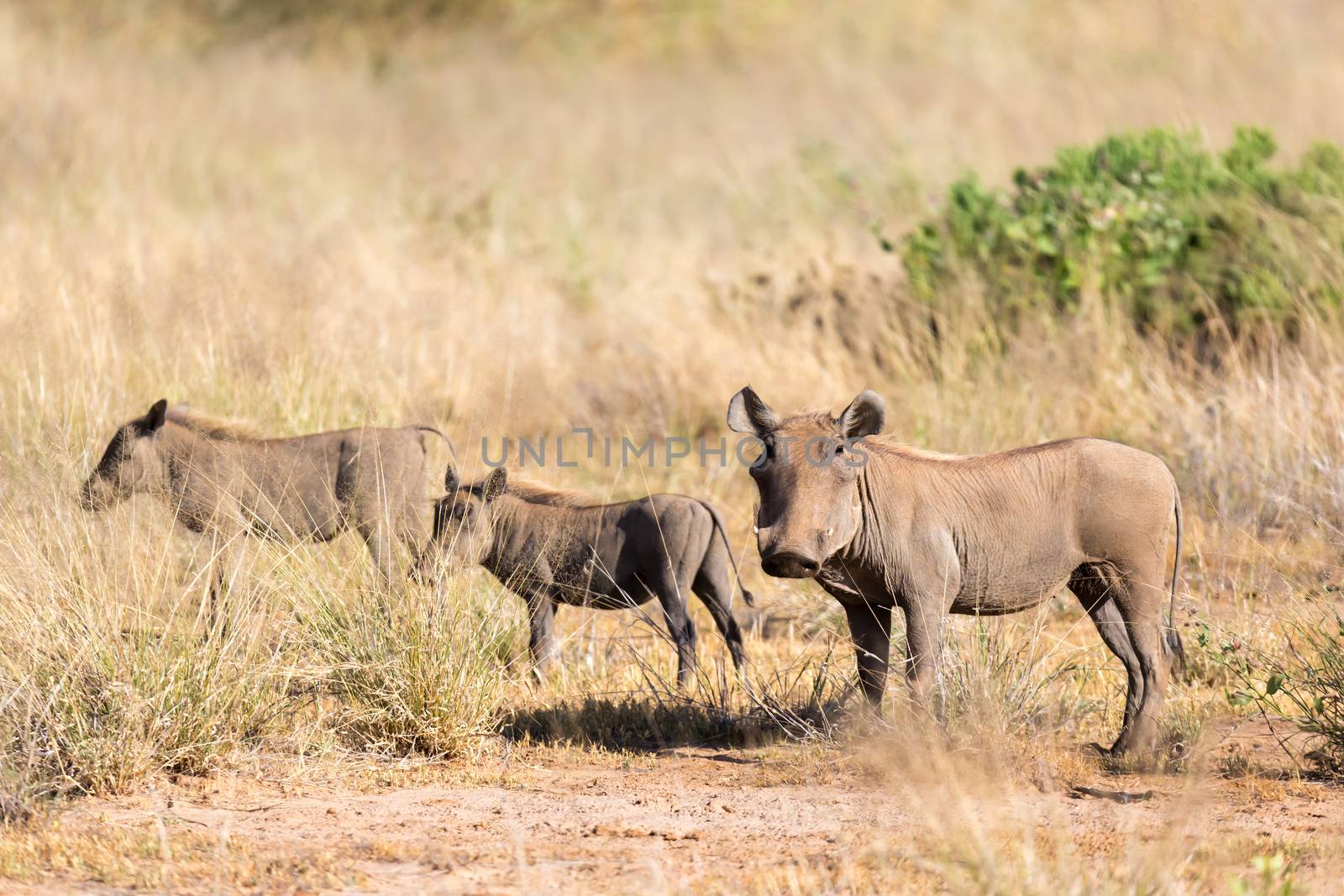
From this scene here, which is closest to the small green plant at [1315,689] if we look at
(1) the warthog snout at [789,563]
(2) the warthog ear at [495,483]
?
(1) the warthog snout at [789,563]

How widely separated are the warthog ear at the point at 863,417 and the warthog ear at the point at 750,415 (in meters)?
0.23

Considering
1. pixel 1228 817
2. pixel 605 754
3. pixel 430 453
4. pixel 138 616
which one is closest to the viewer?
pixel 1228 817

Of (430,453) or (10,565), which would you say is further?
(430,453)

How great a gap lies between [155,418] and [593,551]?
205cm

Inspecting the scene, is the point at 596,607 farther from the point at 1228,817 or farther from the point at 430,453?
the point at 1228,817

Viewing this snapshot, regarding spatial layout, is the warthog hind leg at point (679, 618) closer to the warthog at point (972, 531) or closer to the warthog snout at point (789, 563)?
the warthog at point (972, 531)

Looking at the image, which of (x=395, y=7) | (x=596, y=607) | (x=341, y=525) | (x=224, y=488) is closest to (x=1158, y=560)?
(x=596, y=607)

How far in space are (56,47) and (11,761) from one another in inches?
583

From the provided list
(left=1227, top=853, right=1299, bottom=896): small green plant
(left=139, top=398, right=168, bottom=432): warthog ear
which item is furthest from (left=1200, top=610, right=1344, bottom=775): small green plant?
(left=139, top=398, right=168, bottom=432): warthog ear

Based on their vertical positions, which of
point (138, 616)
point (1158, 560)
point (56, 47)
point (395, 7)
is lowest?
point (138, 616)

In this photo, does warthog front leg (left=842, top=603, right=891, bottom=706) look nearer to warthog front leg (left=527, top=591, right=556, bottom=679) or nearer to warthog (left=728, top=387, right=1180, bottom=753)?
warthog (left=728, top=387, right=1180, bottom=753)

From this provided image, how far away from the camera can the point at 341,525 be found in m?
7.09

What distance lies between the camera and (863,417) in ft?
17.8

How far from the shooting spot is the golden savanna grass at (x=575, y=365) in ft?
18.0
